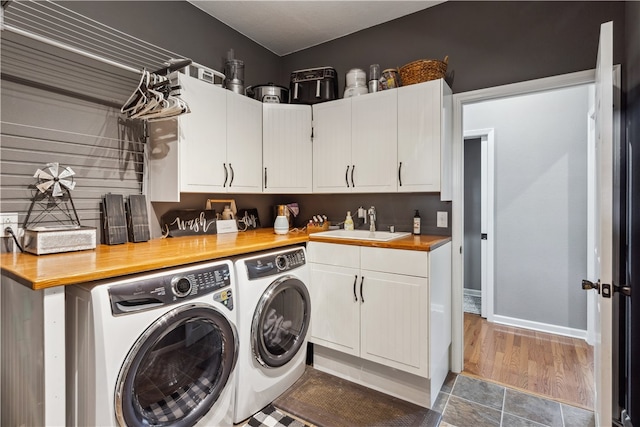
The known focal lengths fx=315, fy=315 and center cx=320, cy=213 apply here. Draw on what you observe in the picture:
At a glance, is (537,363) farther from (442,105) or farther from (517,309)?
(442,105)

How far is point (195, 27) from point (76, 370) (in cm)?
241

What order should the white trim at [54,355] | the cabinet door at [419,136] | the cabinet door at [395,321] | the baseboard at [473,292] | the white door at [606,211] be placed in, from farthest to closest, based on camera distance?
the baseboard at [473,292] → the cabinet door at [419,136] → the cabinet door at [395,321] → the white door at [606,211] → the white trim at [54,355]

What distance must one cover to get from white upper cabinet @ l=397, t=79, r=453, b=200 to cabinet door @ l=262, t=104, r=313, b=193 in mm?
831

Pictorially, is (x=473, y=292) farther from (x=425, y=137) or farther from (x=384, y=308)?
(x=425, y=137)

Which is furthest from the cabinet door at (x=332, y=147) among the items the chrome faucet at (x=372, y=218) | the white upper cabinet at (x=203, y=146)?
the white upper cabinet at (x=203, y=146)

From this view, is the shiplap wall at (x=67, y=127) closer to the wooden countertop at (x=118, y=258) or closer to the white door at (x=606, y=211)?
the wooden countertop at (x=118, y=258)

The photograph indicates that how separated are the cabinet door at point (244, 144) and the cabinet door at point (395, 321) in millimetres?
1192

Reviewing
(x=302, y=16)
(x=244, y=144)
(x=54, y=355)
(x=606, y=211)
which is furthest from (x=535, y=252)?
(x=54, y=355)

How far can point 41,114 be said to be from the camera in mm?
1697

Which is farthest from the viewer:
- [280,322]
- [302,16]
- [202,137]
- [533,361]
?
[302,16]

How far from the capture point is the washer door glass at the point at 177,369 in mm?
1286

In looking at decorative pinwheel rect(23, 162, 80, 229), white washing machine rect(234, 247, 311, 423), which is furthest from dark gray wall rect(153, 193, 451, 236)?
white washing machine rect(234, 247, 311, 423)

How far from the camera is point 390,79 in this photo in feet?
7.91

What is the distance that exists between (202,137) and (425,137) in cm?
156
